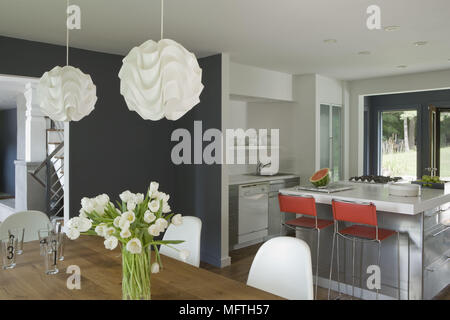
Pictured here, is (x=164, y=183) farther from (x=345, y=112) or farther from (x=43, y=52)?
(x=345, y=112)

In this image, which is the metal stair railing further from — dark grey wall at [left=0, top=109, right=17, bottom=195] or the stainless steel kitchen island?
the stainless steel kitchen island

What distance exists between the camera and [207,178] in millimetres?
4738

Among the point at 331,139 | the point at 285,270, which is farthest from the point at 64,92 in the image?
the point at 331,139

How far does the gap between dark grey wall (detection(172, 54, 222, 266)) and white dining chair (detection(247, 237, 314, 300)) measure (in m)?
2.53

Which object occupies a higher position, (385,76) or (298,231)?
(385,76)

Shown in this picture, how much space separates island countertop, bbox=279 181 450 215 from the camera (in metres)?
3.18

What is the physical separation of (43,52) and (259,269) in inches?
125

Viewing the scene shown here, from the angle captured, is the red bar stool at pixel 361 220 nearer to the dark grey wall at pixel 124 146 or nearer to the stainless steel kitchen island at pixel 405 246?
the stainless steel kitchen island at pixel 405 246

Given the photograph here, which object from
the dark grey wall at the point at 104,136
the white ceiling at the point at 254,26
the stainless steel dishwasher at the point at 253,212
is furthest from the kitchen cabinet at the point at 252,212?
the white ceiling at the point at 254,26

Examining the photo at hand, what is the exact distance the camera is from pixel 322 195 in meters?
3.72

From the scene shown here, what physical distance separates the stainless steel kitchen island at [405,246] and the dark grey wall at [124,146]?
4.28ft

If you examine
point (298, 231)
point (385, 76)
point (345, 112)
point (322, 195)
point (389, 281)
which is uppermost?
point (385, 76)
